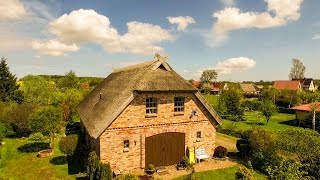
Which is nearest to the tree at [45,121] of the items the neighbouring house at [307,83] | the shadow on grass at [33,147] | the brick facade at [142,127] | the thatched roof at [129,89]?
the shadow on grass at [33,147]

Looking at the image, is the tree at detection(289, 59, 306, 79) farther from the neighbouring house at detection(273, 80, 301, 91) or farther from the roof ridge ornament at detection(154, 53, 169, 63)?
the roof ridge ornament at detection(154, 53, 169, 63)

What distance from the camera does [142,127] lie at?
23062mm

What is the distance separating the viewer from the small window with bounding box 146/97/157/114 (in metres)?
23.5

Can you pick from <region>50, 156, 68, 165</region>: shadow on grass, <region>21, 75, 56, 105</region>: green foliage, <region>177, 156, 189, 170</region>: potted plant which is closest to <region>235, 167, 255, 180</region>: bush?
<region>177, 156, 189, 170</region>: potted plant

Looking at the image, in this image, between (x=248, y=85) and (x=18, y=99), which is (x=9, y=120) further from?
(x=248, y=85)

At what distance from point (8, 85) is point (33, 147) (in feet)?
112

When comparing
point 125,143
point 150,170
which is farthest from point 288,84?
point 125,143

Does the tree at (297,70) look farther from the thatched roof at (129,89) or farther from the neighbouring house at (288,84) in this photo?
the thatched roof at (129,89)

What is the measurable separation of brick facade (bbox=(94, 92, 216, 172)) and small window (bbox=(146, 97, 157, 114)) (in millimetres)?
344

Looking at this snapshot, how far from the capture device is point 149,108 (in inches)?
925

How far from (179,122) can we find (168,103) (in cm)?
202

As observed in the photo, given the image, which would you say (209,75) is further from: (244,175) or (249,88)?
(244,175)

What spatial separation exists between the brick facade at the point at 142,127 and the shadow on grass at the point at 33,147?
35.0 feet

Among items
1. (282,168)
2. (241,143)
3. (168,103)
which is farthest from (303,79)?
(282,168)
